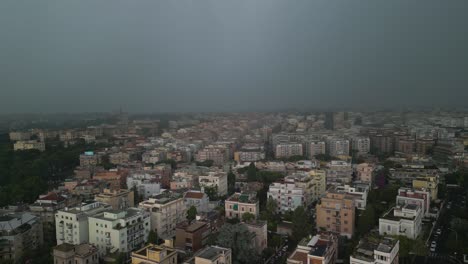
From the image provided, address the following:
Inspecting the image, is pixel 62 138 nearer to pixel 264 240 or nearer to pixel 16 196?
pixel 16 196

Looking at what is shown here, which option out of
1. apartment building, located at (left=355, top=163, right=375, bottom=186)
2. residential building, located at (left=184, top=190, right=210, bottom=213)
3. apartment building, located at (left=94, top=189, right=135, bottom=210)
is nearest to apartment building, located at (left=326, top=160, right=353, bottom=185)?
apartment building, located at (left=355, top=163, right=375, bottom=186)

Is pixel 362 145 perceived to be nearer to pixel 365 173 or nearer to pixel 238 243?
pixel 365 173

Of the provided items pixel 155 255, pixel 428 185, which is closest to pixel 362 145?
pixel 428 185

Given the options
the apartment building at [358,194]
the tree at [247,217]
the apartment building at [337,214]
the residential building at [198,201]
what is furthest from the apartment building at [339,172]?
the tree at [247,217]

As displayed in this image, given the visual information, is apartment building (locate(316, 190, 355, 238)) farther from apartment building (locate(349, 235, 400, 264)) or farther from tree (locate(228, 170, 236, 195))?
tree (locate(228, 170, 236, 195))

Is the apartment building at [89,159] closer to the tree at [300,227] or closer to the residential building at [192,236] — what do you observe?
the residential building at [192,236]
